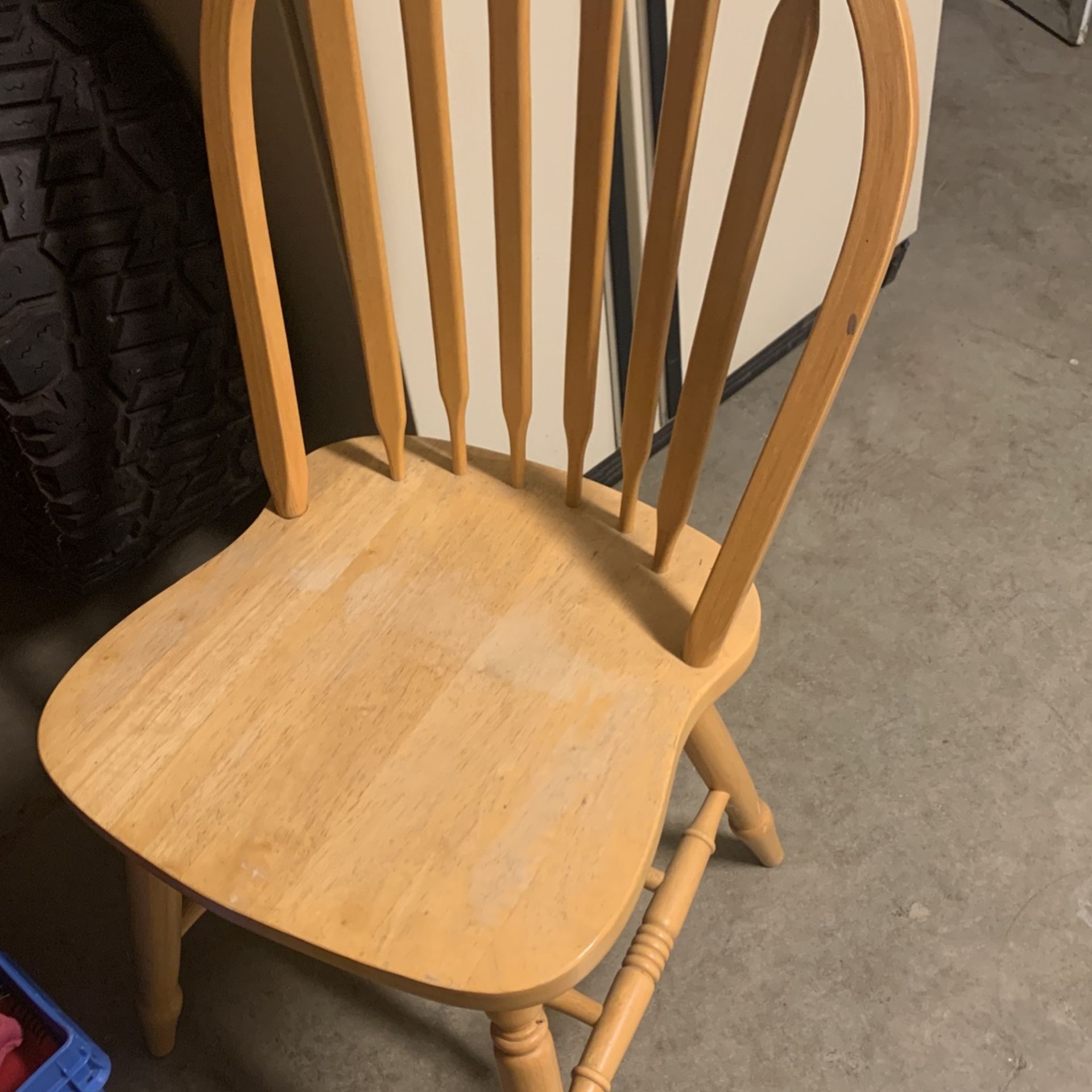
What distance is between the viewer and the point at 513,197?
62 cm

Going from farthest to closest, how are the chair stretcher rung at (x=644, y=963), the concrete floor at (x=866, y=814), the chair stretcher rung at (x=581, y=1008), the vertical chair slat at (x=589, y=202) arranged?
the concrete floor at (x=866, y=814) < the chair stretcher rung at (x=581, y=1008) < the chair stretcher rung at (x=644, y=963) < the vertical chair slat at (x=589, y=202)

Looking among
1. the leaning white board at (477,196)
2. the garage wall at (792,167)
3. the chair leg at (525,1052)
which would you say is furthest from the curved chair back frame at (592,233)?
the garage wall at (792,167)

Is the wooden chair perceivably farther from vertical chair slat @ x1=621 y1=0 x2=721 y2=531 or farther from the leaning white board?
the leaning white board

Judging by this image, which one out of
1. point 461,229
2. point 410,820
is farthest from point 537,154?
point 410,820

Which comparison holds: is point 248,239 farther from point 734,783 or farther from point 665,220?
point 734,783

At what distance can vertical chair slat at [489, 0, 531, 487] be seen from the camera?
22.0 inches

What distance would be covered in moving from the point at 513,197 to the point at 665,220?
0.35ft

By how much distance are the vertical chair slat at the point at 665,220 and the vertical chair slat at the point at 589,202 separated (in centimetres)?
3

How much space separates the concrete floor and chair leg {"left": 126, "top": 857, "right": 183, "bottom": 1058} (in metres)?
0.05

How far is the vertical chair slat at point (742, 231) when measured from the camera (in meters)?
0.47

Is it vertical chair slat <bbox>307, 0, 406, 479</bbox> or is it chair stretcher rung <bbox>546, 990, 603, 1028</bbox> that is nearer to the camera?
vertical chair slat <bbox>307, 0, 406, 479</bbox>

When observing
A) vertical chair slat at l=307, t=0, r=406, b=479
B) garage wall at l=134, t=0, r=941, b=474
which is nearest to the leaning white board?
garage wall at l=134, t=0, r=941, b=474

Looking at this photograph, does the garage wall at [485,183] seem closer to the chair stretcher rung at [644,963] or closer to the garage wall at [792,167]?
the garage wall at [792,167]

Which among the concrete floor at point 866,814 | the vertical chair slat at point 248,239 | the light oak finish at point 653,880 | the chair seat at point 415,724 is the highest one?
the vertical chair slat at point 248,239
